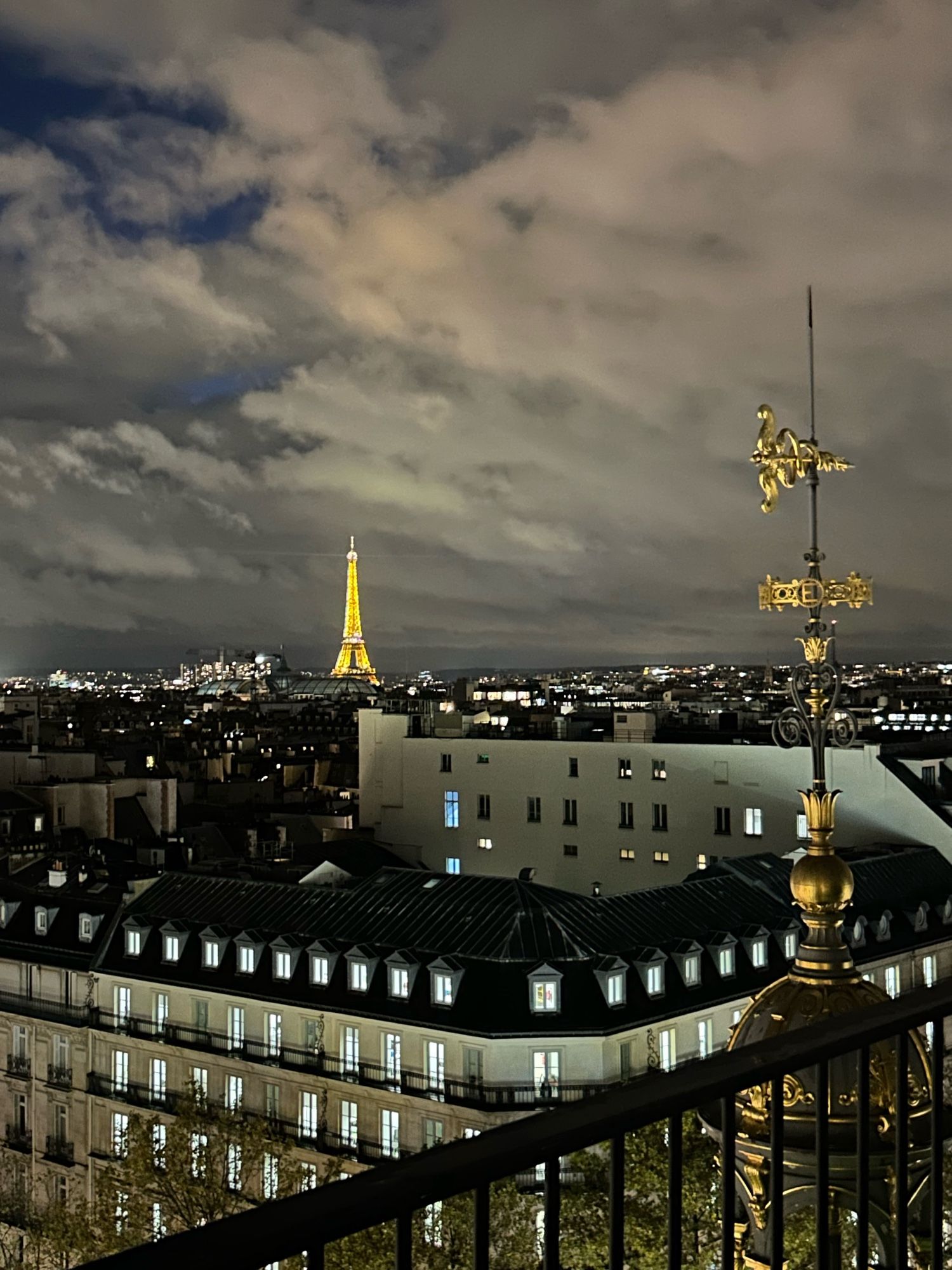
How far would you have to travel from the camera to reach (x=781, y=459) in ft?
27.1

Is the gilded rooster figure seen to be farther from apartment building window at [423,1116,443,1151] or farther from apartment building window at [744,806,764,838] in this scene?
apartment building window at [744,806,764,838]

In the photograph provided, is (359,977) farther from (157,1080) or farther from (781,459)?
(781,459)

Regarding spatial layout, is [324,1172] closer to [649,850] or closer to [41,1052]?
[41,1052]

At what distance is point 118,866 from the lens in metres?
47.2

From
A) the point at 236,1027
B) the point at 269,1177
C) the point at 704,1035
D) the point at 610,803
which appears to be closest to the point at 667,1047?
the point at 704,1035

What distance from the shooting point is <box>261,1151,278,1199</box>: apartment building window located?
1171 inches

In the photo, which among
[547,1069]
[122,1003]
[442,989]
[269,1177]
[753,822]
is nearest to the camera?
[269,1177]

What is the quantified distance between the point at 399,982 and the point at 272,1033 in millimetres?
4161

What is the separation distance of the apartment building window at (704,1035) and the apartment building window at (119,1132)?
1415cm

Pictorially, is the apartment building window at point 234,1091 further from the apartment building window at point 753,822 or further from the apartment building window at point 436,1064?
the apartment building window at point 753,822

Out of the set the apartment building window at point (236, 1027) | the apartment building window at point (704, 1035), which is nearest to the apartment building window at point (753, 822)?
the apartment building window at point (704, 1035)

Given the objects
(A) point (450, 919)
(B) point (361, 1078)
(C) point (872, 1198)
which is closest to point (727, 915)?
(A) point (450, 919)

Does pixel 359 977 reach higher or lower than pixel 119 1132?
higher

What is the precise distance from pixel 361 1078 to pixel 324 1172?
7.77 ft
